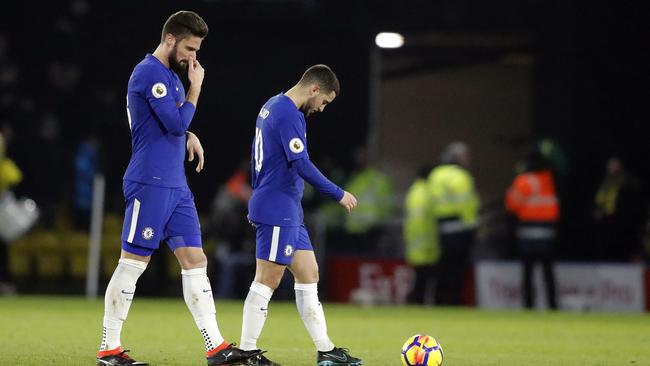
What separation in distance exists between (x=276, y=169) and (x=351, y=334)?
13.2 ft

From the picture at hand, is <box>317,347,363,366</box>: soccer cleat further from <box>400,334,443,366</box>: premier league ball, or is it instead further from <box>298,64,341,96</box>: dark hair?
<box>298,64,341,96</box>: dark hair

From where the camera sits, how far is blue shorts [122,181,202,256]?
762cm

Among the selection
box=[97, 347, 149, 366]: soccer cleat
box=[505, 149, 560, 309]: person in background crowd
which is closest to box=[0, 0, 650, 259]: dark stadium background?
box=[505, 149, 560, 309]: person in background crowd

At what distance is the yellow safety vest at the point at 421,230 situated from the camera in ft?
56.9

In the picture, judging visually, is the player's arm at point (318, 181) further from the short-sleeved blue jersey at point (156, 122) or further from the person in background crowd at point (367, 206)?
the person in background crowd at point (367, 206)

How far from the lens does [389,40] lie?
69.8ft

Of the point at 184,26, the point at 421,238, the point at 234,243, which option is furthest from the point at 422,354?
the point at 234,243

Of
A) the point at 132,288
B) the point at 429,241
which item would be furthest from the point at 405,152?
the point at 132,288

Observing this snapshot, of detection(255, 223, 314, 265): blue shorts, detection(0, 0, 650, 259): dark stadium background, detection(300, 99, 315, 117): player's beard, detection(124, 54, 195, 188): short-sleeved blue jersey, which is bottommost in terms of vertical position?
detection(255, 223, 314, 265): blue shorts

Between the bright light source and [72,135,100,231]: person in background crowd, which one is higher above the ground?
the bright light source

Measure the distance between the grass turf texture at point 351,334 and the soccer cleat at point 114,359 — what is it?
0.53 meters

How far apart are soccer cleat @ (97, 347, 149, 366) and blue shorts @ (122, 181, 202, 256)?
0.62 meters

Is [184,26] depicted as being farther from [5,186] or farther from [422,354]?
[5,186]

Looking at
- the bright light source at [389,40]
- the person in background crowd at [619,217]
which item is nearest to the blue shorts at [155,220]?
the person in background crowd at [619,217]
